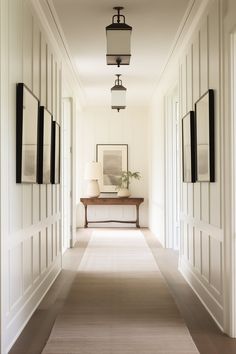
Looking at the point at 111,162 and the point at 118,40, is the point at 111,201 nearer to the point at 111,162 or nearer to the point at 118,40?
the point at 111,162

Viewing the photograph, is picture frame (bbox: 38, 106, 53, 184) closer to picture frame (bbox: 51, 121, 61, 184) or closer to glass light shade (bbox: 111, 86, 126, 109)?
picture frame (bbox: 51, 121, 61, 184)

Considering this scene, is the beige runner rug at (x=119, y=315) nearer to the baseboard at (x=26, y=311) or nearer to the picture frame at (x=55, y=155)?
the baseboard at (x=26, y=311)

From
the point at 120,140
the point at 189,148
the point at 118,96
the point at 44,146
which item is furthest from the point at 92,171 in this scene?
the point at 44,146

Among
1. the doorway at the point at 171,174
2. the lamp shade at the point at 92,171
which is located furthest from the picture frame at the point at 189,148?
the lamp shade at the point at 92,171

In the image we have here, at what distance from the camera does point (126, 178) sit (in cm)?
1190

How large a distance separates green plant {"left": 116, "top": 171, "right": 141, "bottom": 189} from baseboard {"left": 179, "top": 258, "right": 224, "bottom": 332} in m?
5.67

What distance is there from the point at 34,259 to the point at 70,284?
1.18 meters

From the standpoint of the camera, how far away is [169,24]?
560 cm

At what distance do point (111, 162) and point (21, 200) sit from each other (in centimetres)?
828

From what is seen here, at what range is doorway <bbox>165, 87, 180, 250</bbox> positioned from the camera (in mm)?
8414

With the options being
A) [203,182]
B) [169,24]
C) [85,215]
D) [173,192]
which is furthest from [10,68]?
[85,215]

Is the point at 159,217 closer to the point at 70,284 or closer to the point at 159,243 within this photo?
the point at 159,243

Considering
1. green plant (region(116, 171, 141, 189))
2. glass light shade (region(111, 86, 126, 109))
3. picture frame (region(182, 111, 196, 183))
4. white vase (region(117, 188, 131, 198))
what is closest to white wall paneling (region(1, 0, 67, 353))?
picture frame (region(182, 111, 196, 183))

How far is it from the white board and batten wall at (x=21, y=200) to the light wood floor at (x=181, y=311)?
3.5 inches
